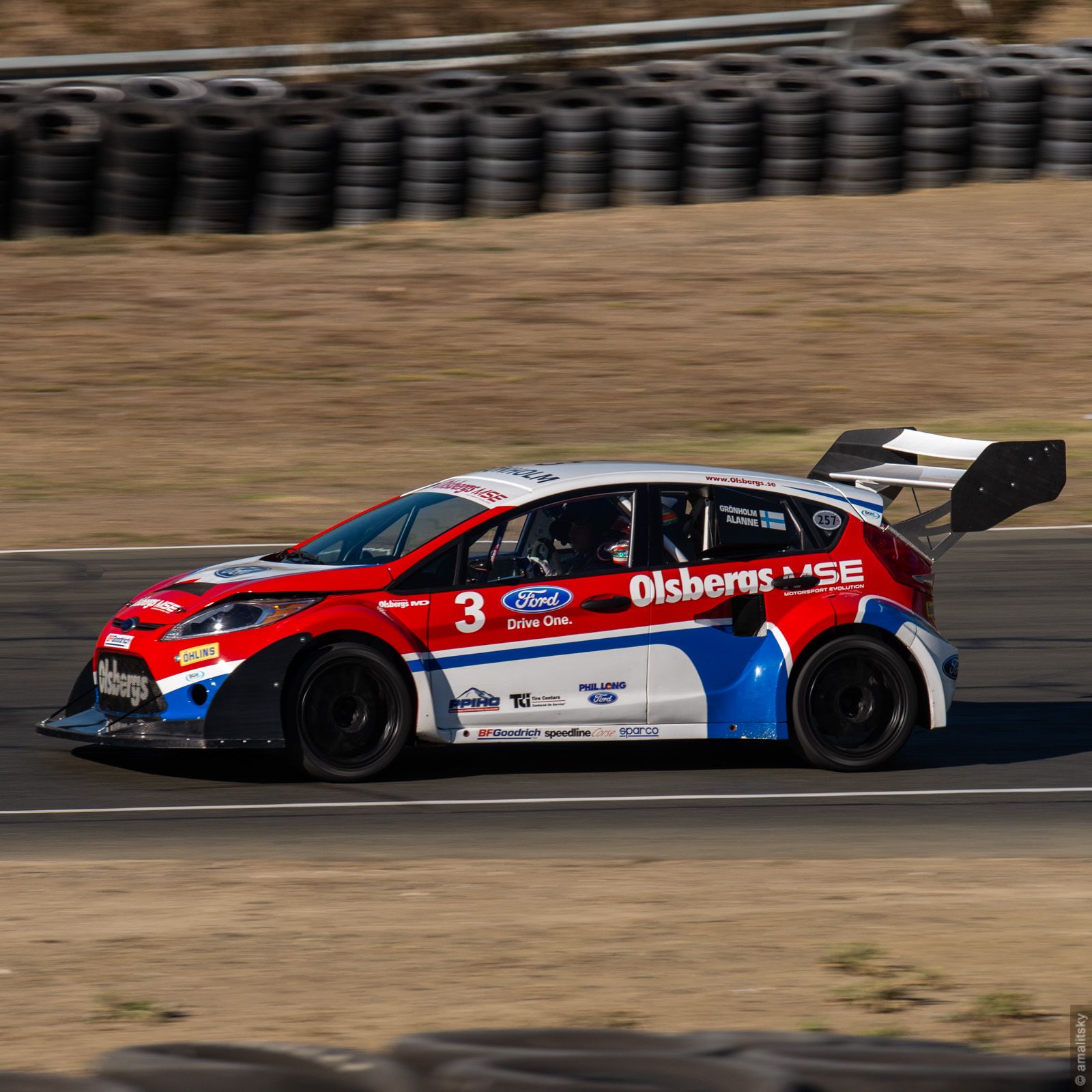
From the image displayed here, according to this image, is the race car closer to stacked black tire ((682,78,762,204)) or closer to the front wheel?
the front wheel

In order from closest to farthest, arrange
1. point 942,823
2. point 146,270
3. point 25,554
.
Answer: point 942,823 < point 25,554 < point 146,270

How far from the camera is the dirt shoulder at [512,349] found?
1728 cm

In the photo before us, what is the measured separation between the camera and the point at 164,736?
8.38 metres

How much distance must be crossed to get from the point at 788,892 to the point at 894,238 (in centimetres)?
1798

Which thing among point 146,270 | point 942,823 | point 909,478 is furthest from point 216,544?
point 146,270

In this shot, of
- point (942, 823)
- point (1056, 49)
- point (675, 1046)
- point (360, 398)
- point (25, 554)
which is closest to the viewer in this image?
point (675, 1046)

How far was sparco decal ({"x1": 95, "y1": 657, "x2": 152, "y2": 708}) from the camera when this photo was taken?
27.8 ft

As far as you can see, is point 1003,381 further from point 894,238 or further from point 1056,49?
point 1056,49

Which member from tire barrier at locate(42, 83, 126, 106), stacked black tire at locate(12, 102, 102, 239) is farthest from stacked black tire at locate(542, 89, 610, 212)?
stacked black tire at locate(12, 102, 102, 239)

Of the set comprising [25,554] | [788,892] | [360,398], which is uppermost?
[360,398]

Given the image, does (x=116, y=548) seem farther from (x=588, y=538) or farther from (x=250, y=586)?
(x=588, y=538)

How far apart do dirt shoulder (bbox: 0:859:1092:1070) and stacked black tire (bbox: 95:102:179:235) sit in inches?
600

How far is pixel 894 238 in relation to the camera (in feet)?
77.8

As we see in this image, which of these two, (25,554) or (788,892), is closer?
(788,892)
